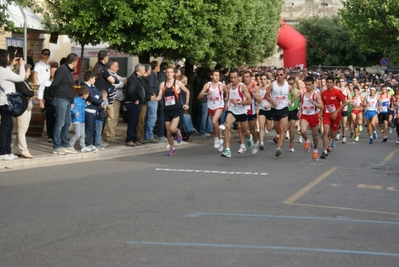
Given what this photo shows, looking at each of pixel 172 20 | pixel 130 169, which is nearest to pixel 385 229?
pixel 130 169

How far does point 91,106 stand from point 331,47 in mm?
55072

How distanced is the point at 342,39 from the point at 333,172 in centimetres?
5614

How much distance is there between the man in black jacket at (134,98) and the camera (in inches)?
732

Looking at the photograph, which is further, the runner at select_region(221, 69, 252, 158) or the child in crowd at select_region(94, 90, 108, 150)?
the runner at select_region(221, 69, 252, 158)

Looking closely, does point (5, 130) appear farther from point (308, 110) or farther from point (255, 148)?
point (308, 110)

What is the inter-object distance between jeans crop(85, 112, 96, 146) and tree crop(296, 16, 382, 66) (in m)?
53.8

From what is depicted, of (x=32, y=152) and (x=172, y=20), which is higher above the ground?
(x=172, y=20)

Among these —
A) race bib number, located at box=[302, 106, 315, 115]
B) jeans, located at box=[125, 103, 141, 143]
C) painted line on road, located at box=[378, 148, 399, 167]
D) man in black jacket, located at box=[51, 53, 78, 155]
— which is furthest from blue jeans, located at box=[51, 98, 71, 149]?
painted line on road, located at box=[378, 148, 399, 167]

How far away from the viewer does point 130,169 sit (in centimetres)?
1448

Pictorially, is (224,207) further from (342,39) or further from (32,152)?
(342,39)

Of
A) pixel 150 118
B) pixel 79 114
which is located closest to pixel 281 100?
pixel 150 118

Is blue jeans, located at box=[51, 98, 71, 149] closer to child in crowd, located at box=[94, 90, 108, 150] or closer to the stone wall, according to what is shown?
child in crowd, located at box=[94, 90, 108, 150]

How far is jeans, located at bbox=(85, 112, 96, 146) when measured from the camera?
55.0 feet

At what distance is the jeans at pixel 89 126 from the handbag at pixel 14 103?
2.40 meters
